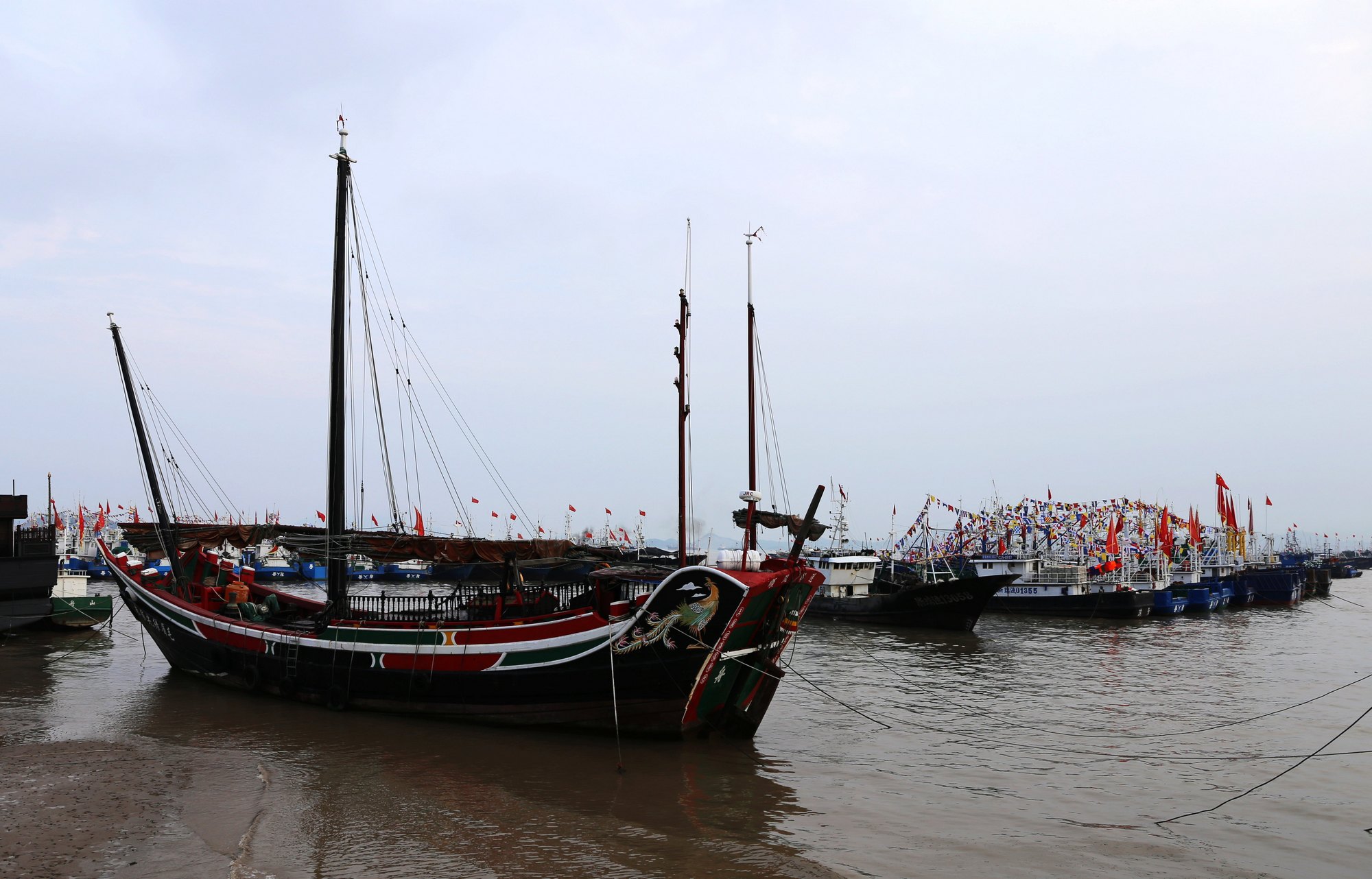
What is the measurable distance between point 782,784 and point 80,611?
104 feet

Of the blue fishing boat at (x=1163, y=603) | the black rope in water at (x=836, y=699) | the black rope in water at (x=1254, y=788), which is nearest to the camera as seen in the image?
the black rope in water at (x=1254, y=788)

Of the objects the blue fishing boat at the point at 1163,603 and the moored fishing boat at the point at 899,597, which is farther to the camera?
the blue fishing boat at the point at 1163,603

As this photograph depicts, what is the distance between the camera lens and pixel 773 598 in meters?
16.7

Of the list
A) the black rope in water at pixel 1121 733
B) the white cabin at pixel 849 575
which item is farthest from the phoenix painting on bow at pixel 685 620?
the white cabin at pixel 849 575

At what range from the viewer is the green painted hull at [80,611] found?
1328 inches

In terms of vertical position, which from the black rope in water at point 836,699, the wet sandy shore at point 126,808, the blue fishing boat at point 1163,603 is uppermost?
the blue fishing boat at point 1163,603

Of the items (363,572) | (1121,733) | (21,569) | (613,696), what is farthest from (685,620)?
(363,572)

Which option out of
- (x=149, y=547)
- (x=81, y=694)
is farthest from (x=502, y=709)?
(x=149, y=547)

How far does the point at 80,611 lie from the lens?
34.5 metres

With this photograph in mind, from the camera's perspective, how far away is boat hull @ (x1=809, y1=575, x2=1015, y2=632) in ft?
130

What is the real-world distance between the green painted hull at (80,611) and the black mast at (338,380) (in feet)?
56.6

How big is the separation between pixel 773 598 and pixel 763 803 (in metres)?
4.04

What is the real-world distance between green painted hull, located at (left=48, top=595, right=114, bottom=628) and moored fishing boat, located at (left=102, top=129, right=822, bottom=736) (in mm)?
14744

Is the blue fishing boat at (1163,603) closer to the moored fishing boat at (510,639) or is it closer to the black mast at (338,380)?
the moored fishing boat at (510,639)
